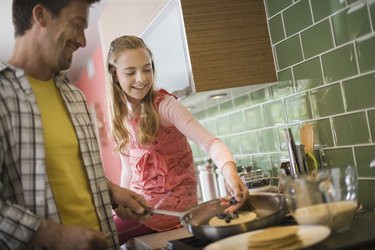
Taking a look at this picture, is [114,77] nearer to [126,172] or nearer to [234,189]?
[126,172]

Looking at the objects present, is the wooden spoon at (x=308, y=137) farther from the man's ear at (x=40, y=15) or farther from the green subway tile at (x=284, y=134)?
the man's ear at (x=40, y=15)

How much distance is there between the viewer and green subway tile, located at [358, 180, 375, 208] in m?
1.13

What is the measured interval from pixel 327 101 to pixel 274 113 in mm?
321

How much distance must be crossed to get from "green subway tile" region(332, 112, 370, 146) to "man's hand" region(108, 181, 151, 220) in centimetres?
60

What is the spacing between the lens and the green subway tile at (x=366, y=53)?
1.07 meters

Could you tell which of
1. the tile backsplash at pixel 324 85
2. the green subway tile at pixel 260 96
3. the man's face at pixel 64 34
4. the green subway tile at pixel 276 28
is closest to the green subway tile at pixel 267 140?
the tile backsplash at pixel 324 85

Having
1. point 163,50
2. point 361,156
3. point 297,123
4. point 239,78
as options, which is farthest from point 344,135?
point 163,50

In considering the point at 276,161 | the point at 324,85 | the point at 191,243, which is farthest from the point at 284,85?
the point at 191,243

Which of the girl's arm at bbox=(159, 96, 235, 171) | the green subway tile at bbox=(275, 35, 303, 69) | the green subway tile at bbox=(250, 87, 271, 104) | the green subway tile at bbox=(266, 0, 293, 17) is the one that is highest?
the green subway tile at bbox=(266, 0, 293, 17)

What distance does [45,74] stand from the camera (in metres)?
0.99

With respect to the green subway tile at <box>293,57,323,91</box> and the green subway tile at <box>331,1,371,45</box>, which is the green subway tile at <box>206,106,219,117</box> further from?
the green subway tile at <box>331,1,371,45</box>

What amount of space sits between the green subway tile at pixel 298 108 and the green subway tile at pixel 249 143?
0.31 meters

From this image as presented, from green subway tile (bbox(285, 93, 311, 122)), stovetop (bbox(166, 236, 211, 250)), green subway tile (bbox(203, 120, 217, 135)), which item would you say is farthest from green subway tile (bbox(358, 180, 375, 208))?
green subway tile (bbox(203, 120, 217, 135))

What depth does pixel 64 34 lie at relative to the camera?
0.93 meters
